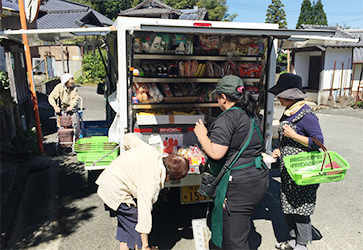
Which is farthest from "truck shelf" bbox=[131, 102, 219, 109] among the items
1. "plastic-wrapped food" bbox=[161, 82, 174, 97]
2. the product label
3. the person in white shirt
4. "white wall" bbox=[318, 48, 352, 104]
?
"white wall" bbox=[318, 48, 352, 104]

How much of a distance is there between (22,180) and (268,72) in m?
4.78

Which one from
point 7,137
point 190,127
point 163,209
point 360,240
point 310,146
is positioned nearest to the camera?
point 310,146

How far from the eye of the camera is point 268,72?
14.3 ft

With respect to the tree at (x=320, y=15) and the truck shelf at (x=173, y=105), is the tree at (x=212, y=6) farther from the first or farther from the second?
the truck shelf at (x=173, y=105)

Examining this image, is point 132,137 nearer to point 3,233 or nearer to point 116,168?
point 116,168

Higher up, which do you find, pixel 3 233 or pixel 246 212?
pixel 246 212

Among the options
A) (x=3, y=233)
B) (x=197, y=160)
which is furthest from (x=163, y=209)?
(x=3, y=233)

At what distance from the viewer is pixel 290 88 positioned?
10.8 feet

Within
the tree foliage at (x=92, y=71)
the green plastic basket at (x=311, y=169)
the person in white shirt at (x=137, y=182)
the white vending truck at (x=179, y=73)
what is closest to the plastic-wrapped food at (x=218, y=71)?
the white vending truck at (x=179, y=73)

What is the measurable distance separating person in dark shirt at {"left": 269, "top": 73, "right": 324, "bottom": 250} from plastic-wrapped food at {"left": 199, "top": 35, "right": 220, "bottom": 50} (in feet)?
4.04

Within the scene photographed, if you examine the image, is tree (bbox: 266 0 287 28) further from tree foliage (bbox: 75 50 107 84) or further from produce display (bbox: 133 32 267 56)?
produce display (bbox: 133 32 267 56)

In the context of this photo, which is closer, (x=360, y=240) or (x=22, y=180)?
(x=360, y=240)

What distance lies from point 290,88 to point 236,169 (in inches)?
45.8

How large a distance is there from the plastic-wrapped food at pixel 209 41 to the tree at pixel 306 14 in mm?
45177
